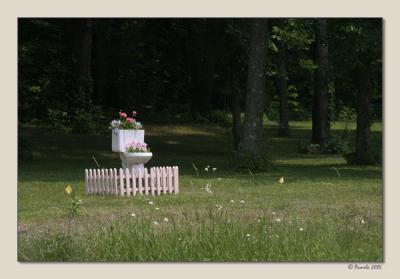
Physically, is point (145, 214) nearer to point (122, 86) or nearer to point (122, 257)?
point (122, 257)

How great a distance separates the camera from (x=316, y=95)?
107ft

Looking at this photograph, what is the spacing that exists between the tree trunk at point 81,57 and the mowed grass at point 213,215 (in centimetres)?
597

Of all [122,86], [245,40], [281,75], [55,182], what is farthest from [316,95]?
[55,182]

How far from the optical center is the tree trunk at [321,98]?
104ft

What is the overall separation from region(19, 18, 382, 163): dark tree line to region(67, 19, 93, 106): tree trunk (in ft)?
0.14

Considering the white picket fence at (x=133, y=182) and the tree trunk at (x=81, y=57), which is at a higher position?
the tree trunk at (x=81, y=57)

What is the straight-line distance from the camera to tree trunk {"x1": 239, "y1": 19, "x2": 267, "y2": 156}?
2352 centimetres

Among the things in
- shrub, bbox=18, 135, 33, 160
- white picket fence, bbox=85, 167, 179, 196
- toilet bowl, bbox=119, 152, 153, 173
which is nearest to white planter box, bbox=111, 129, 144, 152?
toilet bowl, bbox=119, 152, 153, 173

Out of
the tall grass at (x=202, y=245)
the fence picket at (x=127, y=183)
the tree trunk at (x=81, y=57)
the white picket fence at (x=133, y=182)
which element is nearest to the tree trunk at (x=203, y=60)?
the tree trunk at (x=81, y=57)

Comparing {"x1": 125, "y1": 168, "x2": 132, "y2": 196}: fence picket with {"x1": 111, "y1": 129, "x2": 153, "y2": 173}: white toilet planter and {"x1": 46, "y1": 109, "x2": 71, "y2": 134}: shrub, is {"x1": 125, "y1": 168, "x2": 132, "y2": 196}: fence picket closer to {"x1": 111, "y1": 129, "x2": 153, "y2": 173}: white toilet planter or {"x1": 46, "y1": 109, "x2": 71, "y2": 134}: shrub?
{"x1": 111, "y1": 129, "x2": 153, "y2": 173}: white toilet planter

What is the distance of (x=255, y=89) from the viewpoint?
23.8 m

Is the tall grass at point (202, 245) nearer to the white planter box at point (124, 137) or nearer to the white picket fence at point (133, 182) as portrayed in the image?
the white picket fence at point (133, 182)
